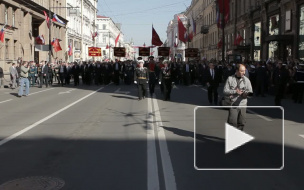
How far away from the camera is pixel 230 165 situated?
21.4 feet

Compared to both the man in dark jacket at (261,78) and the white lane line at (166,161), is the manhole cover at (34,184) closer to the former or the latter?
the white lane line at (166,161)

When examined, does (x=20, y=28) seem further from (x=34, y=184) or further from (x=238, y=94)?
(x=34, y=184)

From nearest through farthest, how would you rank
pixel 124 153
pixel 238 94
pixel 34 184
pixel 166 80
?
pixel 34 184 < pixel 124 153 < pixel 238 94 < pixel 166 80

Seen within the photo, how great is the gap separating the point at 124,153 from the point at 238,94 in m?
2.45

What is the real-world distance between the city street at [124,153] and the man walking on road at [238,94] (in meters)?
0.57

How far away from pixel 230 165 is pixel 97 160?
2170mm

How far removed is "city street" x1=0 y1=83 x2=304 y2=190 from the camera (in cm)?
571

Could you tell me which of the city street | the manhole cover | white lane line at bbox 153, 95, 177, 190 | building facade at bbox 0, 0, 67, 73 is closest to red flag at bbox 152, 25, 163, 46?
building facade at bbox 0, 0, 67, 73

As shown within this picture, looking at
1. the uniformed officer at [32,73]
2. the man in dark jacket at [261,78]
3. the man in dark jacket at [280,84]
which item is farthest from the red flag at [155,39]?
the man in dark jacket at [280,84]

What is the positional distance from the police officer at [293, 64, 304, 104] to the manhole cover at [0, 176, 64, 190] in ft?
44.4

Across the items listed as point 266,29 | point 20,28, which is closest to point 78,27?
point 20,28

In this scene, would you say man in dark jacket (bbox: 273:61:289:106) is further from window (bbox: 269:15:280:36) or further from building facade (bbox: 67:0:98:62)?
building facade (bbox: 67:0:98:62)

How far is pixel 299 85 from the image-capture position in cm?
1720

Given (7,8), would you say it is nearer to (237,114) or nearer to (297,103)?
(297,103)
